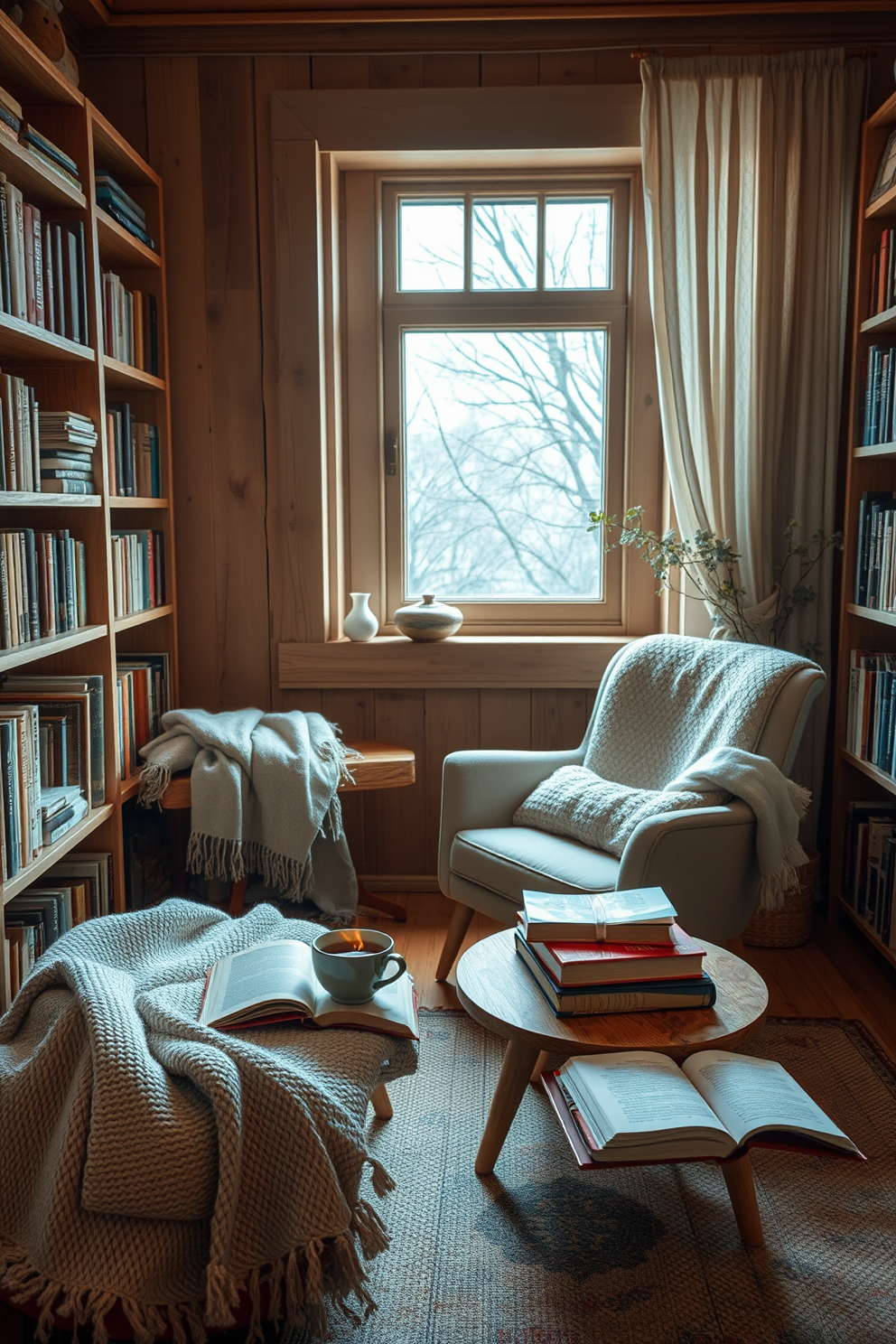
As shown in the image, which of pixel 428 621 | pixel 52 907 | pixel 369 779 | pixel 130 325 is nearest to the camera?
pixel 52 907

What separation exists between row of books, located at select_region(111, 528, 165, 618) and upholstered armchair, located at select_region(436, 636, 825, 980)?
95 cm

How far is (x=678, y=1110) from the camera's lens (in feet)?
4.86

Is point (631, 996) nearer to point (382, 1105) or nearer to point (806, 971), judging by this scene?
point (382, 1105)

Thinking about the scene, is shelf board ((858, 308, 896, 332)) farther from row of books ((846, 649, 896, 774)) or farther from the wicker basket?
the wicker basket

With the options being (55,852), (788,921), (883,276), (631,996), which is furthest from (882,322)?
(55,852)

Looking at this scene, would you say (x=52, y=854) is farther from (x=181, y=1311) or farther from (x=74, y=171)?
(x=74, y=171)

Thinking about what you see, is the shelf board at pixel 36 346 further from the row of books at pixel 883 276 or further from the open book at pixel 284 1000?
the row of books at pixel 883 276

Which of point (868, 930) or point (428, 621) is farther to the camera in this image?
point (428, 621)

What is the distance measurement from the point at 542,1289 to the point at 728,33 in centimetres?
305

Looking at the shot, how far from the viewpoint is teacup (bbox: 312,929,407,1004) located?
1.61 meters

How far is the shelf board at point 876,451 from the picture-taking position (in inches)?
Result: 103

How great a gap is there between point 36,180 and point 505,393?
1.53 metres

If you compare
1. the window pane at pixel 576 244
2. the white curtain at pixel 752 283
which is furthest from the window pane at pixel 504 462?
the white curtain at pixel 752 283

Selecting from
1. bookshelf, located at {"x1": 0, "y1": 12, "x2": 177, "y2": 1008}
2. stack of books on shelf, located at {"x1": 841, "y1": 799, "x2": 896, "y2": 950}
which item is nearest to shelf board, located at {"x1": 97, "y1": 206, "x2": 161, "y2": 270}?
bookshelf, located at {"x1": 0, "y1": 12, "x2": 177, "y2": 1008}
